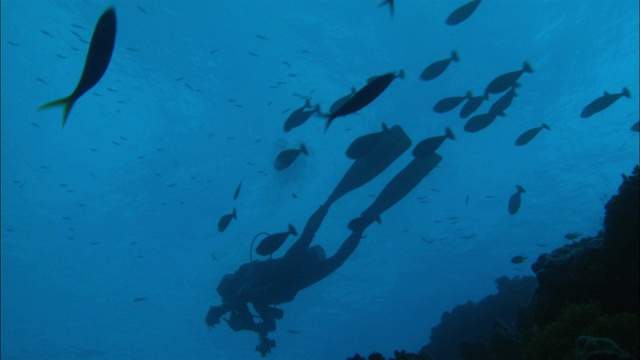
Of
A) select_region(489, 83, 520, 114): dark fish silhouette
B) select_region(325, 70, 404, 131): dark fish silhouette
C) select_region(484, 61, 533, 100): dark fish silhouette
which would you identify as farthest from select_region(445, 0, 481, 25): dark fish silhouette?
select_region(325, 70, 404, 131): dark fish silhouette

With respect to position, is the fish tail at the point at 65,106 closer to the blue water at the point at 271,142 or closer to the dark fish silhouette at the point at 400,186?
the blue water at the point at 271,142

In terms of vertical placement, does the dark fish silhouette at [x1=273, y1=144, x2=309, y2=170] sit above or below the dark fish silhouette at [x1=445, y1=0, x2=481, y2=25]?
below

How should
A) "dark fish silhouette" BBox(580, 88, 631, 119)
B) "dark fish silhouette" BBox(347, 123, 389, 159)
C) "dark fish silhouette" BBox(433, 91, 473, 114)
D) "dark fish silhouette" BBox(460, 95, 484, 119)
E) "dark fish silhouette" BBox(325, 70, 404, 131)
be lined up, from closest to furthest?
"dark fish silhouette" BBox(325, 70, 404, 131), "dark fish silhouette" BBox(347, 123, 389, 159), "dark fish silhouette" BBox(433, 91, 473, 114), "dark fish silhouette" BBox(460, 95, 484, 119), "dark fish silhouette" BBox(580, 88, 631, 119)

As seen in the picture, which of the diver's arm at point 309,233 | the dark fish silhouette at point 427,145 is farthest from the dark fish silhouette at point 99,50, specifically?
the diver's arm at point 309,233

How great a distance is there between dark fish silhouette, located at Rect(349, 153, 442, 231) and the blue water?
3158mm

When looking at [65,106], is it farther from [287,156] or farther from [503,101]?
[503,101]

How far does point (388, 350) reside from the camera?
5441 centimetres

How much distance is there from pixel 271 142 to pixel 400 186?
12.9 m

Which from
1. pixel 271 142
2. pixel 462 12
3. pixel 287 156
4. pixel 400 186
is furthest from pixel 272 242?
pixel 271 142

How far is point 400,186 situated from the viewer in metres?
11.6

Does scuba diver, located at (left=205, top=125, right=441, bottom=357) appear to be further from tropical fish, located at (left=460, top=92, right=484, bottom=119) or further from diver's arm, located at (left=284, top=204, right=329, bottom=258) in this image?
tropical fish, located at (left=460, top=92, right=484, bottom=119)

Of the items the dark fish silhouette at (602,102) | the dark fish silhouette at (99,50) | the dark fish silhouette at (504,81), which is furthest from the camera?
the dark fish silhouette at (602,102)

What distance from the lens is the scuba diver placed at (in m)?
11.3

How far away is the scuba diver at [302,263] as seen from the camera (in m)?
11.3
